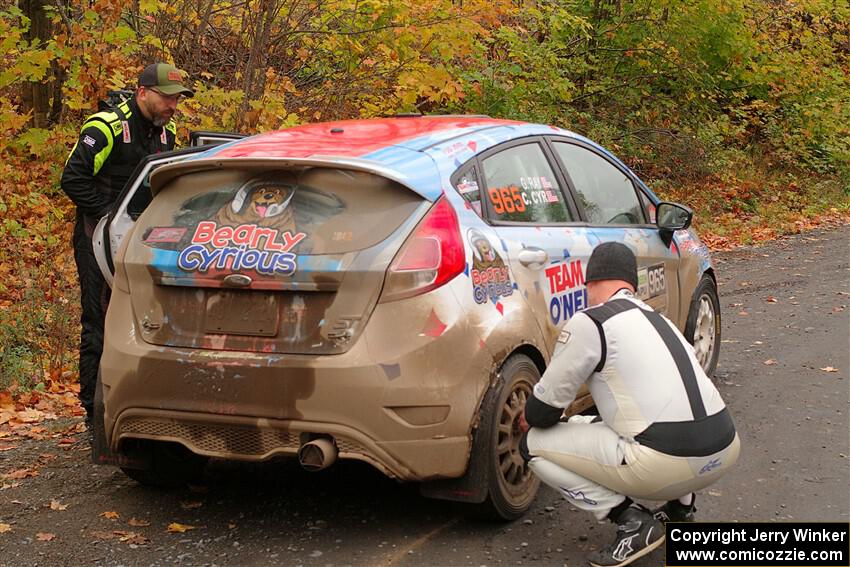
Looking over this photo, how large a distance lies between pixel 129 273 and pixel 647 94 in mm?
15314

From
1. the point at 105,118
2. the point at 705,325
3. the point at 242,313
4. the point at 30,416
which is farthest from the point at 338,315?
the point at 705,325

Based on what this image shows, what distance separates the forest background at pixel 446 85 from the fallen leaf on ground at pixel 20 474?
1.29 meters

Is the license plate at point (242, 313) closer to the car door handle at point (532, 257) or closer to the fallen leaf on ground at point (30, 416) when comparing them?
the car door handle at point (532, 257)

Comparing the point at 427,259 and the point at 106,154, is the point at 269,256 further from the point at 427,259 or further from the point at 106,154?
the point at 106,154

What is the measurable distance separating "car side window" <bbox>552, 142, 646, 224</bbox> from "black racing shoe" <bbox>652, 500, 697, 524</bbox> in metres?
1.83

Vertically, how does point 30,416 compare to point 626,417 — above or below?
below

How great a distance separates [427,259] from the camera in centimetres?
432

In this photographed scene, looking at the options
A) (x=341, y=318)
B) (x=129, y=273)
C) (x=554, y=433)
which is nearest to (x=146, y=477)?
(x=129, y=273)

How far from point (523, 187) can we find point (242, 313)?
1632 mm

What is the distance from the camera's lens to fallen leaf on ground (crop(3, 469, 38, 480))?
559cm

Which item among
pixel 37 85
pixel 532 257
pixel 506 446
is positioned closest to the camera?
pixel 506 446

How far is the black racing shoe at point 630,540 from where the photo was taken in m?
4.19

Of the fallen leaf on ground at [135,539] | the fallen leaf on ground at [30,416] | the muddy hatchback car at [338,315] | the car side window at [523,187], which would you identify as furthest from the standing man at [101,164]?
the car side window at [523,187]

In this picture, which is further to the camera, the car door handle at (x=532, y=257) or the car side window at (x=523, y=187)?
the car side window at (x=523, y=187)
